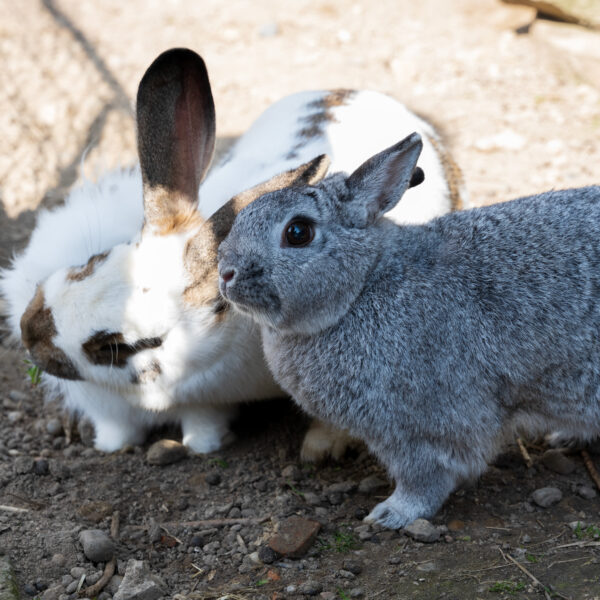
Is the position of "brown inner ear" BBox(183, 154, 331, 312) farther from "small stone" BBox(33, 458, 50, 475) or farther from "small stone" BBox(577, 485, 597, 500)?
"small stone" BBox(577, 485, 597, 500)

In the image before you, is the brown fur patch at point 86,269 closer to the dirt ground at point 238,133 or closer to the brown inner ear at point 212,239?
the brown inner ear at point 212,239

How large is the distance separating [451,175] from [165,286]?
6.15ft

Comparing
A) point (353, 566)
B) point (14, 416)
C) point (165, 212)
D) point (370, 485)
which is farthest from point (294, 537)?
point (14, 416)

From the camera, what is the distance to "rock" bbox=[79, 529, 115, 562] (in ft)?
9.98

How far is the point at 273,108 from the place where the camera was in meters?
5.11

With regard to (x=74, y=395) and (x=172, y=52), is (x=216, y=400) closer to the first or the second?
(x=74, y=395)

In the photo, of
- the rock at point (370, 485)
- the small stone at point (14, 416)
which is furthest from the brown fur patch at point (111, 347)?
the small stone at point (14, 416)

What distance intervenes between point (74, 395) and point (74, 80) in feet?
12.0

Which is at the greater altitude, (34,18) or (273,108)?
(34,18)

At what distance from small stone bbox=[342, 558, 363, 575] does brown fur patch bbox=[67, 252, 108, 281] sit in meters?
1.57

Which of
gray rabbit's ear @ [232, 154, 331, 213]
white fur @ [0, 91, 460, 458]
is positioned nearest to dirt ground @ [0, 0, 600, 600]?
white fur @ [0, 91, 460, 458]

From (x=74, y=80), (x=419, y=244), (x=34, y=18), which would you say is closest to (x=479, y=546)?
(x=419, y=244)

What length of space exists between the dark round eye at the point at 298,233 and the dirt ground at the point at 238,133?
114cm

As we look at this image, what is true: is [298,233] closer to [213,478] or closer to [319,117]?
[213,478]
